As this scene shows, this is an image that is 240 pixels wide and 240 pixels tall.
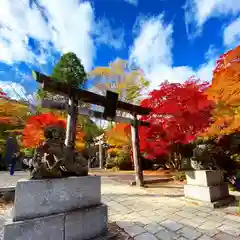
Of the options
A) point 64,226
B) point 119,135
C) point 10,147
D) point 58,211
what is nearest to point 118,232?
point 64,226

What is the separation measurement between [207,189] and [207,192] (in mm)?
81

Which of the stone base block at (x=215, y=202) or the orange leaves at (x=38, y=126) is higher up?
the orange leaves at (x=38, y=126)

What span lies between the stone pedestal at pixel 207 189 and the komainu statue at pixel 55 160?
12.1 feet

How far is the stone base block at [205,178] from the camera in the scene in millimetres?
4855

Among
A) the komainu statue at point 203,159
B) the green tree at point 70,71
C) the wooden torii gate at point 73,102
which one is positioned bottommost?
the komainu statue at point 203,159

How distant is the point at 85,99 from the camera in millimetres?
5777

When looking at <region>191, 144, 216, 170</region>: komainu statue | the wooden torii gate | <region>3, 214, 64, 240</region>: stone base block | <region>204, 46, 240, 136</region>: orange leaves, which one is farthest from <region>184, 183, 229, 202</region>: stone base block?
<region>3, 214, 64, 240</region>: stone base block

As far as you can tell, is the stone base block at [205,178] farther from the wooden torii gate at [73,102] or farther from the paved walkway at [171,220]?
the wooden torii gate at [73,102]

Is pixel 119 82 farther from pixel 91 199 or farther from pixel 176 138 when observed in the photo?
pixel 91 199

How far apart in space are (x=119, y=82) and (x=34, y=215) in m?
18.1

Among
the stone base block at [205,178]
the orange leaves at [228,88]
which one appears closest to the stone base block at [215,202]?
the stone base block at [205,178]

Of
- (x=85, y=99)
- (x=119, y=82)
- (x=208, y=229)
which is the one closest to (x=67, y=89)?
(x=85, y=99)

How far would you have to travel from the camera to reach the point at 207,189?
4.72 meters

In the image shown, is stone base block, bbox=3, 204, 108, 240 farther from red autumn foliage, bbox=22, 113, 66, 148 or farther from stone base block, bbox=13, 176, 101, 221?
red autumn foliage, bbox=22, 113, 66, 148
